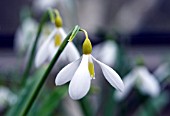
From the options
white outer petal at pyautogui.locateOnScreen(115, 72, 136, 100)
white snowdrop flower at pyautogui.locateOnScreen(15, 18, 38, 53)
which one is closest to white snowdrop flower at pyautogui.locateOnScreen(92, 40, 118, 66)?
white outer petal at pyautogui.locateOnScreen(115, 72, 136, 100)

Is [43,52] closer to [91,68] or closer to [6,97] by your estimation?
[91,68]

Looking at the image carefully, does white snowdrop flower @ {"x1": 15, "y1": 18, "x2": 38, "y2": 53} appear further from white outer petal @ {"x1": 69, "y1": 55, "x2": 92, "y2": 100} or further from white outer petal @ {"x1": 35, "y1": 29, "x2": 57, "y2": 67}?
white outer petal @ {"x1": 69, "y1": 55, "x2": 92, "y2": 100}

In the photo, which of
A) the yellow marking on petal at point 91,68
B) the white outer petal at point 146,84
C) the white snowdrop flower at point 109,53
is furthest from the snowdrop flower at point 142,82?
the yellow marking on petal at point 91,68

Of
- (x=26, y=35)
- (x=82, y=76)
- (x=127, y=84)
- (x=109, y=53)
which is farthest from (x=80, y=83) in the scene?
(x=26, y=35)

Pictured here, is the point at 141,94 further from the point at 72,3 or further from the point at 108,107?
the point at 72,3

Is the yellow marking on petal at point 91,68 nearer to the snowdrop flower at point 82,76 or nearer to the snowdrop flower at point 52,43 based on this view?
the snowdrop flower at point 82,76

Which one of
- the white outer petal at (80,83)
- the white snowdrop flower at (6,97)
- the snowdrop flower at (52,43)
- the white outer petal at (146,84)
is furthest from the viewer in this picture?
the white snowdrop flower at (6,97)

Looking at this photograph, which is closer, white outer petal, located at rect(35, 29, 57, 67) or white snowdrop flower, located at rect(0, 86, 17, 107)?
white outer petal, located at rect(35, 29, 57, 67)

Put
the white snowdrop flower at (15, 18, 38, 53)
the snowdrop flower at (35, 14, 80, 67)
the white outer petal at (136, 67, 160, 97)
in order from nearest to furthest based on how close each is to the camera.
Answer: the snowdrop flower at (35, 14, 80, 67)
the white outer petal at (136, 67, 160, 97)
the white snowdrop flower at (15, 18, 38, 53)
